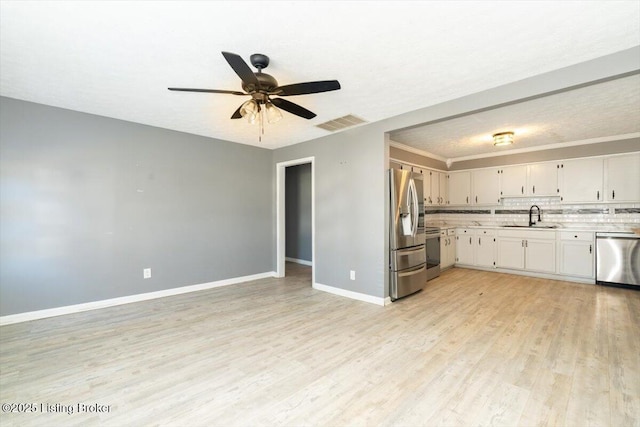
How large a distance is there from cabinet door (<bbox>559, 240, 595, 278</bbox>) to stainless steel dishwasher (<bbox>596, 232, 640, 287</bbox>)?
0.10m

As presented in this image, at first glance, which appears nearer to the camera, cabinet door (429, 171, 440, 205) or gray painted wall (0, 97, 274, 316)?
gray painted wall (0, 97, 274, 316)

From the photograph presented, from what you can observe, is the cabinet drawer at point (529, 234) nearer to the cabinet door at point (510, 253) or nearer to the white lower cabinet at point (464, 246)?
the cabinet door at point (510, 253)

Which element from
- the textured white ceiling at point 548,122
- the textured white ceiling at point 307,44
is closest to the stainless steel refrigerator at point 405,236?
the textured white ceiling at point 548,122

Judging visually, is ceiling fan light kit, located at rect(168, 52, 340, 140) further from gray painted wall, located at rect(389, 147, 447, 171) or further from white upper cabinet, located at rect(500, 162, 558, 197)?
white upper cabinet, located at rect(500, 162, 558, 197)

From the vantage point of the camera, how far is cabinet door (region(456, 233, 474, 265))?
5938mm

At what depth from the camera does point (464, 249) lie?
603 centimetres

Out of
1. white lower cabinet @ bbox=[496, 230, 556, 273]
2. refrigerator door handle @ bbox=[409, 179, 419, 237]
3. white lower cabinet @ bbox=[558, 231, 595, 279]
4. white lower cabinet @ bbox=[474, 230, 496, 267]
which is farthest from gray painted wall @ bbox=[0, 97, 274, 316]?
white lower cabinet @ bbox=[558, 231, 595, 279]

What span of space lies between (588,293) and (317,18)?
5.34 metres

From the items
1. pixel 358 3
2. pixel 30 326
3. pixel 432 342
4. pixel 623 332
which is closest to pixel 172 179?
pixel 30 326

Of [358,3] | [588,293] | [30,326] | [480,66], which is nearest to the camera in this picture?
[358,3]

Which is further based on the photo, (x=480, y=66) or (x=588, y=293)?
(x=588, y=293)

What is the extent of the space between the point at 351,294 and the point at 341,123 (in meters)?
2.52

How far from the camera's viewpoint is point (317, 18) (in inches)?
69.9

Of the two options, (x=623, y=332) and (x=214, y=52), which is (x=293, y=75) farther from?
(x=623, y=332)
